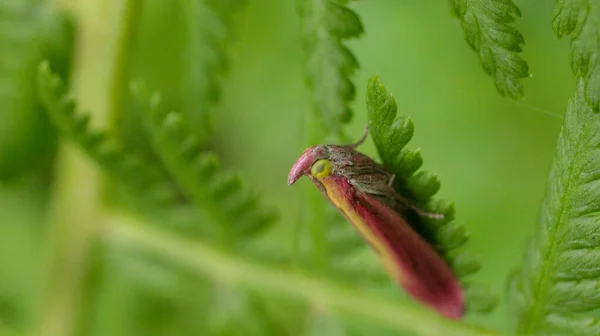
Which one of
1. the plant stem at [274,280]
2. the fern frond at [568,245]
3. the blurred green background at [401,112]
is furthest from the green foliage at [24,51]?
the fern frond at [568,245]

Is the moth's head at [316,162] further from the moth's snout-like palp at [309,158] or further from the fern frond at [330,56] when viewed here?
the fern frond at [330,56]

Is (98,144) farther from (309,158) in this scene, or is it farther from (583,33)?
(583,33)

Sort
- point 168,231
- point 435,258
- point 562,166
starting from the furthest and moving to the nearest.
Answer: point 168,231, point 435,258, point 562,166

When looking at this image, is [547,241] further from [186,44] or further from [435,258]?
[186,44]

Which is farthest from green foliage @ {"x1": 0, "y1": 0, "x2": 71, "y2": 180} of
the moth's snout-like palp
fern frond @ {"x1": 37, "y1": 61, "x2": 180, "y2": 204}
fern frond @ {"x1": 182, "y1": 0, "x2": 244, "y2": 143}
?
the moth's snout-like palp

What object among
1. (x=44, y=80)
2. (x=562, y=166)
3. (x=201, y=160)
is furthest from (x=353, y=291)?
(x=44, y=80)

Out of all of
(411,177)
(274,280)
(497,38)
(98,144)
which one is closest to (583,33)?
(497,38)
